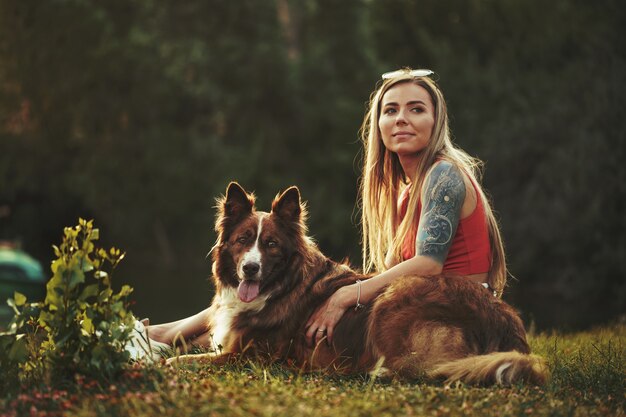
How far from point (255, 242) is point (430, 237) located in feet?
4.43

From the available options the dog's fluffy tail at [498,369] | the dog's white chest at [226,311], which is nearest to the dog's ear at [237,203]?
the dog's white chest at [226,311]

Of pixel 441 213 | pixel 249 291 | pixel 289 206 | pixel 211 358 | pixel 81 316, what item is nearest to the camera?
pixel 81 316

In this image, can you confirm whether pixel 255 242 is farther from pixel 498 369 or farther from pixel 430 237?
pixel 498 369

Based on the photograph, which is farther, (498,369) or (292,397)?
(498,369)

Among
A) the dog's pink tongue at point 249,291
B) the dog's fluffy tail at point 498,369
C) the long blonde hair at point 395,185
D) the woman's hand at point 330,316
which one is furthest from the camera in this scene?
the dog's pink tongue at point 249,291

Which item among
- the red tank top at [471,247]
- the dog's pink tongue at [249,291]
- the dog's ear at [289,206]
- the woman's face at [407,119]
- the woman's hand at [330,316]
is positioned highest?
the woman's face at [407,119]

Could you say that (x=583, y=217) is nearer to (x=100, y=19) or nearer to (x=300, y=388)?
(x=100, y=19)

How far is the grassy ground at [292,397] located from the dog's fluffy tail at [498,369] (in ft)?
0.30

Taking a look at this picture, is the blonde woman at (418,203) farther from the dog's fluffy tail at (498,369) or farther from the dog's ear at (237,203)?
the dog's ear at (237,203)

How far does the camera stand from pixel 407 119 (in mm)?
5988

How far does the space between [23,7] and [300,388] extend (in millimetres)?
29585

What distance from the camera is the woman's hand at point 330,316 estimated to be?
573 cm

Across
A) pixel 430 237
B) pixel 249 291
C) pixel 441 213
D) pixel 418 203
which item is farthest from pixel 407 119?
pixel 249 291

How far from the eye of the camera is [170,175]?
29094 millimetres
